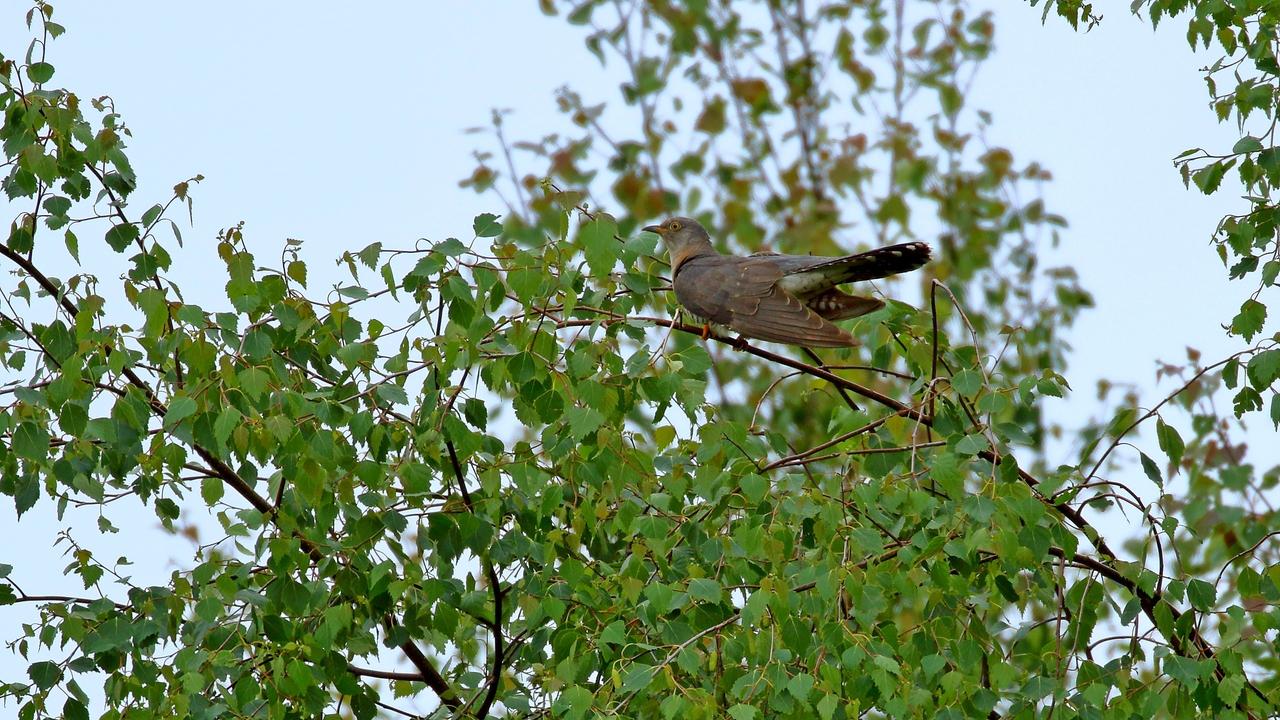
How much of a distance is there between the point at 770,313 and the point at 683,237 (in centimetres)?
208

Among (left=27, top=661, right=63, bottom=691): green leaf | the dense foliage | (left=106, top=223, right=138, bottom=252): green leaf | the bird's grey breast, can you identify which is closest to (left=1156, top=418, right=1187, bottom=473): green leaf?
the dense foliage

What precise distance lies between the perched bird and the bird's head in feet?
2.93

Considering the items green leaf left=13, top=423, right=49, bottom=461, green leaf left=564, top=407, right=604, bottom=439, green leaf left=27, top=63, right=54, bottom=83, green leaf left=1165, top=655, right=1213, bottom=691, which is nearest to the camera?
green leaf left=564, top=407, right=604, bottom=439

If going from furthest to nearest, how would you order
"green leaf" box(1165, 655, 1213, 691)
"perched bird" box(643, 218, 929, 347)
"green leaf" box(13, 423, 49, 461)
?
1. "perched bird" box(643, 218, 929, 347)
2. "green leaf" box(13, 423, 49, 461)
3. "green leaf" box(1165, 655, 1213, 691)

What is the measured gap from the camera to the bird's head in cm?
733

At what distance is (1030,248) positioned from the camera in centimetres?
1305

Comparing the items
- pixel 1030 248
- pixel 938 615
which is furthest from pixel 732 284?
pixel 1030 248

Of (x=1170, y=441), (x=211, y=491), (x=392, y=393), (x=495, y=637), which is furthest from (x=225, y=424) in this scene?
(x=1170, y=441)

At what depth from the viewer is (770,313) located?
5.50m

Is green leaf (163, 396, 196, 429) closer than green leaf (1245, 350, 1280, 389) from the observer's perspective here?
Yes

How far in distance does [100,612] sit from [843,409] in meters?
2.11

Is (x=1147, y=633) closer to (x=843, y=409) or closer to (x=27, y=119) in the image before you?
(x=843, y=409)

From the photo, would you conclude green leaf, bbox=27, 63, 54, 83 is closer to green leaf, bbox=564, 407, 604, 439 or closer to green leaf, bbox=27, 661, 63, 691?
green leaf, bbox=27, 661, 63, 691

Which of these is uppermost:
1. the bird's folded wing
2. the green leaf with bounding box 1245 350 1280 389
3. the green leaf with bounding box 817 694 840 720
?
the bird's folded wing
